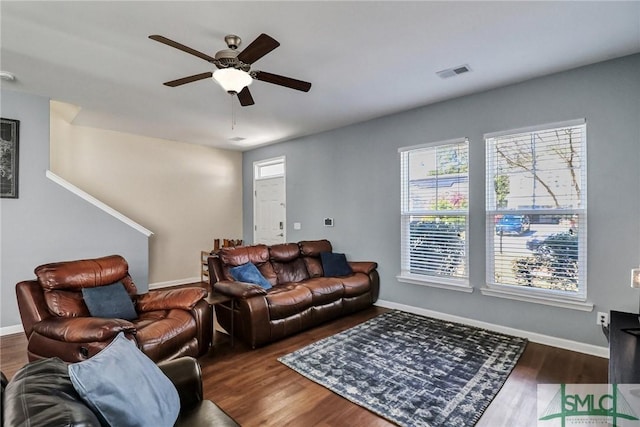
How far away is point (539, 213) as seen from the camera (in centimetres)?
336

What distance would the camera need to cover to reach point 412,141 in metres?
4.38

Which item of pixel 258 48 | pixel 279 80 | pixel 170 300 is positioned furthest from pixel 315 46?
pixel 170 300

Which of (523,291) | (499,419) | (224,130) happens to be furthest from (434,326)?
(224,130)

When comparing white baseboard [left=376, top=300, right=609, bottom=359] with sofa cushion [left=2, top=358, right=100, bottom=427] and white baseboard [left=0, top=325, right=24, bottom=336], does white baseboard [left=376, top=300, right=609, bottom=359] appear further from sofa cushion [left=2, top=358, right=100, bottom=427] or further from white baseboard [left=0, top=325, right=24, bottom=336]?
white baseboard [left=0, top=325, right=24, bottom=336]

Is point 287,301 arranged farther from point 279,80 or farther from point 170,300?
point 279,80

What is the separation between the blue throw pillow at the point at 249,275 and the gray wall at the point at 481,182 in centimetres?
167

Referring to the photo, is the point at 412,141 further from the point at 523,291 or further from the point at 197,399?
the point at 197,399

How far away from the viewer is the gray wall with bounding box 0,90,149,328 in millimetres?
3680

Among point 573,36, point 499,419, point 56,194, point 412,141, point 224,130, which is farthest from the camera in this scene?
point 224,130

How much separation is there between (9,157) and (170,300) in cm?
276

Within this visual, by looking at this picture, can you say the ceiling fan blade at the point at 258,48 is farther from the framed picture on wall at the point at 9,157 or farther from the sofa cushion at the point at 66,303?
the framed picture on wall at the point at 9,157

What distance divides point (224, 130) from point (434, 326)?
441 centimetres

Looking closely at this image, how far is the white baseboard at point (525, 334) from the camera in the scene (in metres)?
3.04

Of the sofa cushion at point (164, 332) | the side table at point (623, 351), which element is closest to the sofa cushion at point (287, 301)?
the sofa cushion at point (164, 332)
